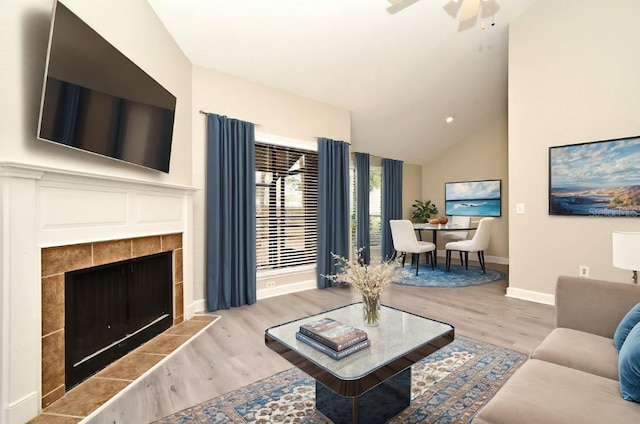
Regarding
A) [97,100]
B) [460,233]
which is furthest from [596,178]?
[97,100]

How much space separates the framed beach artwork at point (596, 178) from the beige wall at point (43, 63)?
168 inches

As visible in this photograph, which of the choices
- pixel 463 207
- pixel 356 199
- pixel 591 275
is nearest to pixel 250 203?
pixel 356 199

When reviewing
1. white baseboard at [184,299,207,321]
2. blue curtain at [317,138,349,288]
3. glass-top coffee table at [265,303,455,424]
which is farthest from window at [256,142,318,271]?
glass-top coffee table at [265,303,455,424]

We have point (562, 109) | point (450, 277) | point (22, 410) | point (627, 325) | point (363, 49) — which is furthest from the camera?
point (450, 277)

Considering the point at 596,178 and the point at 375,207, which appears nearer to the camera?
the point at 596,178

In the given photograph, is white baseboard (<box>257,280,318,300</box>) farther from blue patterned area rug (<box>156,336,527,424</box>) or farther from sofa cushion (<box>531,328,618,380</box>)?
sofa cushion (<box>531,328,618,380</box>)

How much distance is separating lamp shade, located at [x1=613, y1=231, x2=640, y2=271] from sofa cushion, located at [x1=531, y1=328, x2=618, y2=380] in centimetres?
59

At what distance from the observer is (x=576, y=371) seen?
1.45 metres

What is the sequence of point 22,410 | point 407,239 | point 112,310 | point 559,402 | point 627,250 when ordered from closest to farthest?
1. point 559,402
2. point 22,410
3. point 627,250
4. point 112,310
5. point 407,239

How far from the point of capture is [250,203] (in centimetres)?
392

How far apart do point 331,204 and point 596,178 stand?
123 inches

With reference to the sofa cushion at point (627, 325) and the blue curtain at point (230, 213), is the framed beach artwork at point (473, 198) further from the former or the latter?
the sofa cushion at point (627, 325)

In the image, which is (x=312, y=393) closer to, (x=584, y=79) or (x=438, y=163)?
(x=584, y=79)

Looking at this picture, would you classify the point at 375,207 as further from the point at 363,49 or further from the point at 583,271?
the point at 583,271
